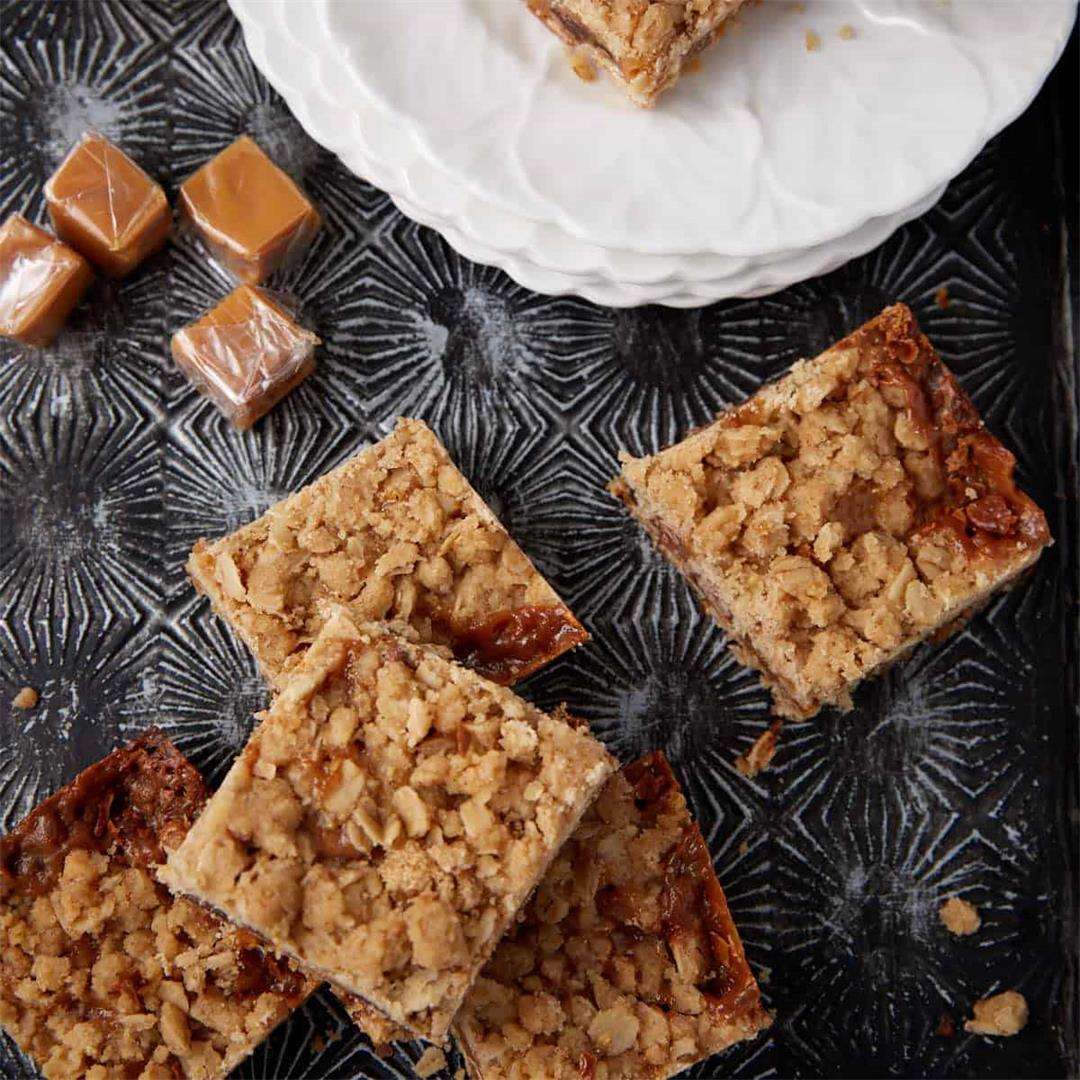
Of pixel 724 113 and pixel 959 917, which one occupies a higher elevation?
pixel 724 113

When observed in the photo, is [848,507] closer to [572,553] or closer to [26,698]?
[572,553]

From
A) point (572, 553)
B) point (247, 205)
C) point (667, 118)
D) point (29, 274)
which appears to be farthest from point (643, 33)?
point (29, 274)

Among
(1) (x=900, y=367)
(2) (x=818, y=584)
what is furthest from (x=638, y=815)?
(1) (x=900, y=367)

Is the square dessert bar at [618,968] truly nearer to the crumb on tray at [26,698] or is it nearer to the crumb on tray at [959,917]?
the crumb on tray at [959,917]

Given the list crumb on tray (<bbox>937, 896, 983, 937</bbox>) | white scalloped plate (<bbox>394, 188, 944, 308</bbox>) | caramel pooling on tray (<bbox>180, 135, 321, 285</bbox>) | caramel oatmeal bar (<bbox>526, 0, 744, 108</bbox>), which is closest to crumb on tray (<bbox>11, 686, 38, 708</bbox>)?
caramel pooling on tray (<bbox>180, 135, 321, 285</bbox>)

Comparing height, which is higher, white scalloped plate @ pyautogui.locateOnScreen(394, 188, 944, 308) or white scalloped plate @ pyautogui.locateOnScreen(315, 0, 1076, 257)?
white scalloped plate @ pyautogui.locateOnScreen(315, 0, 1076, 257)

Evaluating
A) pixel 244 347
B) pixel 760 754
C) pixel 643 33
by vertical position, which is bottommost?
pixel 760 754

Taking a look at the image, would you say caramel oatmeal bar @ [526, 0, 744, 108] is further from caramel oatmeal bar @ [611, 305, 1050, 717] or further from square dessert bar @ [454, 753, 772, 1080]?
square dessert bar @ [454, 753, 772, 1080]
